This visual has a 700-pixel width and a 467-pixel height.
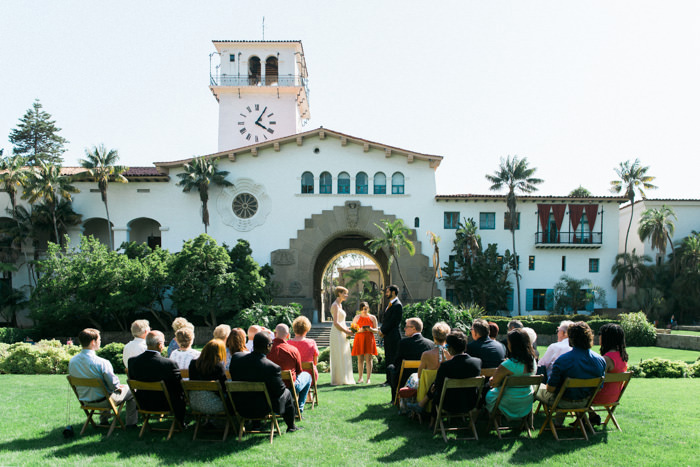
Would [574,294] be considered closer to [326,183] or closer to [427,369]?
[326,183]

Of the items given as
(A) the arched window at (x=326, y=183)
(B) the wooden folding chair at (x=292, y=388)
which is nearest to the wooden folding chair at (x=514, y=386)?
(B) the wooden folding chair at (x=292, y=388)

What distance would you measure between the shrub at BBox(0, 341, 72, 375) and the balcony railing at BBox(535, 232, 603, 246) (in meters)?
28.8

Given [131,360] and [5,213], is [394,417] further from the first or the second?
[5,213]

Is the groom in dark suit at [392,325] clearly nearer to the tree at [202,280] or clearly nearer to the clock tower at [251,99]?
the tree at [202,280]

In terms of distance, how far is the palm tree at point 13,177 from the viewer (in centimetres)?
3234

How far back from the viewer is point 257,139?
140ft

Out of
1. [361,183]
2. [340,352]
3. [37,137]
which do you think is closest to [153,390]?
[340,352]

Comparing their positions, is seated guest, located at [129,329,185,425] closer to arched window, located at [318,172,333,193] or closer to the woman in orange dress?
the woman in orange dress

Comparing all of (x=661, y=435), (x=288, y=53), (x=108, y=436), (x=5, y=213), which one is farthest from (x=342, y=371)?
(x=288, y=53)

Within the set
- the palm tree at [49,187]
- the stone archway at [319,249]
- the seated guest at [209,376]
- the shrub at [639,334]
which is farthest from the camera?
the stone archway at [319,249]

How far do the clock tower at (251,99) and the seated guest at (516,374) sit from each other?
3753 cm

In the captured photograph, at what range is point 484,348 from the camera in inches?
299

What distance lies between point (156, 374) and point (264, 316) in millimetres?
20614

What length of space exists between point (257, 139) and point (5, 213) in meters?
18.8
